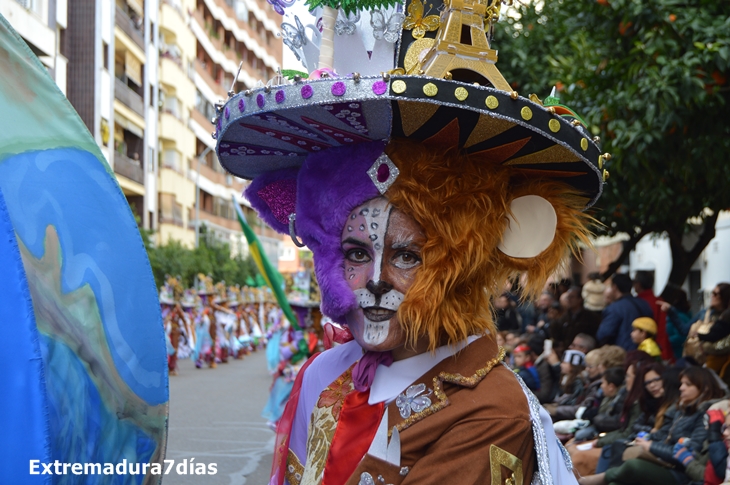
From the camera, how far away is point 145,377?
2043 mm

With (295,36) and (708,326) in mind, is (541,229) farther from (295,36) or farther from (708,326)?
(708,326)

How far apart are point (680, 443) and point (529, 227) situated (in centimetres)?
341

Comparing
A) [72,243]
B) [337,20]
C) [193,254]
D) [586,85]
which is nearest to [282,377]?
[586,85]

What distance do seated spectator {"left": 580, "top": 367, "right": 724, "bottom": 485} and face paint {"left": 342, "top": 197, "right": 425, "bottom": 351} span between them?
342 cm

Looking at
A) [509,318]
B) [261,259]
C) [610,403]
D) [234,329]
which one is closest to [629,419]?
[610,403]

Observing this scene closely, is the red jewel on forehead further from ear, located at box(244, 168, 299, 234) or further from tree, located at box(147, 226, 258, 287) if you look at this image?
tree, located at box(147, 226, 258, 287)

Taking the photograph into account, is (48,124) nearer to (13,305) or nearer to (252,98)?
(13,305)

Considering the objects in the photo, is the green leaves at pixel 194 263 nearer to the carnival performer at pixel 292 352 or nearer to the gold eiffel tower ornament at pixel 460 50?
the carnival performer at pixel 292 352

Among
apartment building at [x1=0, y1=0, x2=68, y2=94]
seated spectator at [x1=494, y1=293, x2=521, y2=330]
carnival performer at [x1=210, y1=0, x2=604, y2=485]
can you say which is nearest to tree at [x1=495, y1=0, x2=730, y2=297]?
seated spectator at [x1=494, y1=293, x2=521, y2=330]

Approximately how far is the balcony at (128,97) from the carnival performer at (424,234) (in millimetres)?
32546

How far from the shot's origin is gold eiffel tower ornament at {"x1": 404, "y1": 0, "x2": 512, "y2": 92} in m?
2.48

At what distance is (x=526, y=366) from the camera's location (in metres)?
8.53

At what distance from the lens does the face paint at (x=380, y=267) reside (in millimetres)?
2535

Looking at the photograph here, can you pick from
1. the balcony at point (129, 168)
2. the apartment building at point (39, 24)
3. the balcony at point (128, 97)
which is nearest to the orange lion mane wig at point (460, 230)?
the apartment building at point (39, 24)
